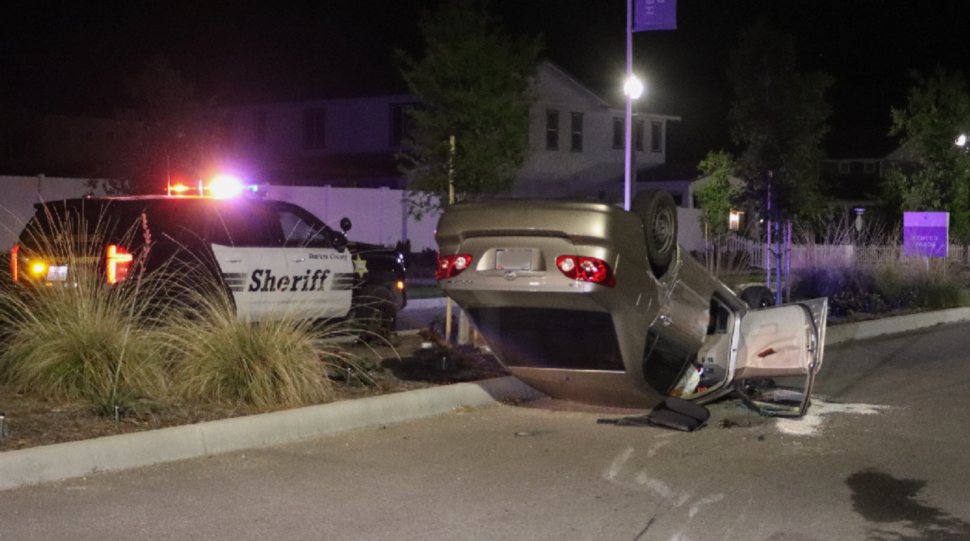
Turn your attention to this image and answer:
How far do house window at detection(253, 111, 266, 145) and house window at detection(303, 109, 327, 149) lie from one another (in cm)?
208

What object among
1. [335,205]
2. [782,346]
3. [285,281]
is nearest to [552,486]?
[782,346]

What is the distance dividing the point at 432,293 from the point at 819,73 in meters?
12.7

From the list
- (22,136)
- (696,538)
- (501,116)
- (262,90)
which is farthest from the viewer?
(22,136)

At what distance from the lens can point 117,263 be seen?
33.1ft

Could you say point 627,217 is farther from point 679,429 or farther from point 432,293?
point 432,293

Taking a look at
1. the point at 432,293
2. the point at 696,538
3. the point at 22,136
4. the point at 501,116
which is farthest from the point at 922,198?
the point at 22,136

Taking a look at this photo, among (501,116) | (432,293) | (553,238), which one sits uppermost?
(501,116)

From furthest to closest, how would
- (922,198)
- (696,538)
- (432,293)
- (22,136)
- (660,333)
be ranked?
(22,136), (922,198), (432,293), (660,333), (696,538)

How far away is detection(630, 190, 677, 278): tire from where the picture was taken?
803cm

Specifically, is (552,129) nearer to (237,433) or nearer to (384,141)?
(384,141)

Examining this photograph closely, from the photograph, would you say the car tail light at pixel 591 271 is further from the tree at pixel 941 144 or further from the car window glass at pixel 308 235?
the tree at pixel 941 144

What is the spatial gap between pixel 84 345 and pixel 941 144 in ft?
89.9

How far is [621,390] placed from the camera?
28.4 ft

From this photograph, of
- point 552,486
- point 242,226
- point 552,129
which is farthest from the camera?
point 552,129
